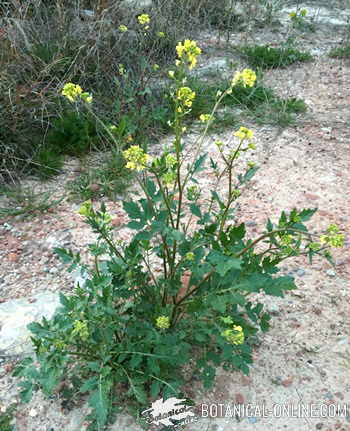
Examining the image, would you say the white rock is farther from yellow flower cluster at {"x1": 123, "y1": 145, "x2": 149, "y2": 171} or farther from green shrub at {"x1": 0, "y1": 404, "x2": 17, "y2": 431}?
yellow flower cluster at {"x1": 123, "y1": 145, "x2": 149, "y2": 171}

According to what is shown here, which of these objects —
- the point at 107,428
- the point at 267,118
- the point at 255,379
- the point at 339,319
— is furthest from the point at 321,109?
the point at 107,428

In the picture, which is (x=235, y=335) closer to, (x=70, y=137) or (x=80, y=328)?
(x=80, y=328)

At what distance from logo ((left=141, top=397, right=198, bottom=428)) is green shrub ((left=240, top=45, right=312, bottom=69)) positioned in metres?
3.98

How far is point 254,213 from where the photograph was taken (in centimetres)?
297

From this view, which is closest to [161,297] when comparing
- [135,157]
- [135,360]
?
[135,360]

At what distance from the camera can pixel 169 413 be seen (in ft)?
5.80

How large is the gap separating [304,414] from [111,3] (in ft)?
12.1

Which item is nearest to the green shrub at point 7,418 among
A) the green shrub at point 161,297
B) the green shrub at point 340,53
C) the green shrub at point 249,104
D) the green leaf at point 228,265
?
the green shrub at point 161,297

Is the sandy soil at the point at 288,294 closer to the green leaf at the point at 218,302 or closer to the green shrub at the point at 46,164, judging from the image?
the green shrub at the point at 46,164

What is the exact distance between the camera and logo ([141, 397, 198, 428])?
5.71 ft

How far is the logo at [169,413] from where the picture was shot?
174cm

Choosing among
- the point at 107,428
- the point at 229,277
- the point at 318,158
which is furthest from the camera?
the point at 318,158

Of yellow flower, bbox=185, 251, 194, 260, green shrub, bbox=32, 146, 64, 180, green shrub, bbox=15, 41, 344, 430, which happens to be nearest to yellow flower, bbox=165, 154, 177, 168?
green shrub, bbox=15, 41, 344, 430

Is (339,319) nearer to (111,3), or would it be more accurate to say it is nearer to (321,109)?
(321,109)
